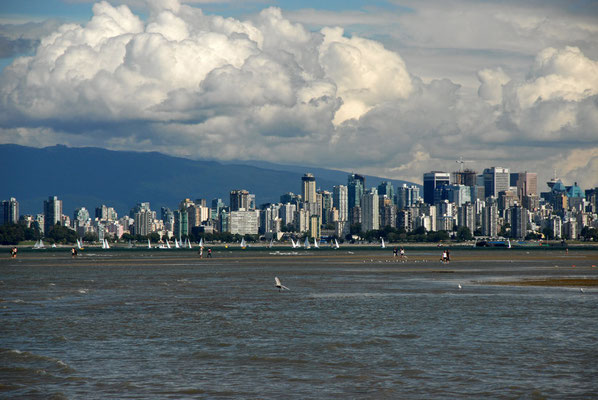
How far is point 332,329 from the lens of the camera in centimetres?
4225

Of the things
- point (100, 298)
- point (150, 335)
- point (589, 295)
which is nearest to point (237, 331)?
point (150, 335)

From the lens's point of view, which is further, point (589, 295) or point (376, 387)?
point (589, 295)

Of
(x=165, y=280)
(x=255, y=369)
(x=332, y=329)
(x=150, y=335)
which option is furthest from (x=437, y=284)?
(x=255, y=369)

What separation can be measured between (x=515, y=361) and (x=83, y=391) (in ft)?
54.0

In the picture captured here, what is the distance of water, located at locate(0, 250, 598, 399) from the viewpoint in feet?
92.3

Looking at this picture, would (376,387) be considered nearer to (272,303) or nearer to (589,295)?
(272,303)

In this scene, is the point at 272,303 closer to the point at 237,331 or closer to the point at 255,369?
the point at 237,331

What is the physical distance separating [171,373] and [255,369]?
324 centimetres

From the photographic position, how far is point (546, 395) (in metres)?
26.4

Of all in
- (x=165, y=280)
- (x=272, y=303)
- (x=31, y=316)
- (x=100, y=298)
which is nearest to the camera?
(x=31, y=316)

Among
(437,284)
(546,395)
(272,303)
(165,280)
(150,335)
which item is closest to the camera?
(546,395)

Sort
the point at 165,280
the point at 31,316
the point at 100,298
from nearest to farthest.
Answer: the point at 31,316
the point at 100,298
the point at 165,280

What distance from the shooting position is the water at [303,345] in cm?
2814

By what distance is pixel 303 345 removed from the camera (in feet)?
122
